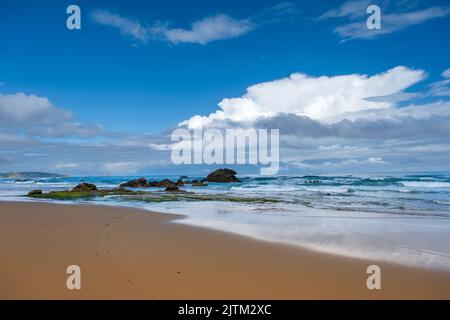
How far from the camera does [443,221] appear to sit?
497 inches

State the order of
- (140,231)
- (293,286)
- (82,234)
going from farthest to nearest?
(140,231) → (82,234) → (293,286)

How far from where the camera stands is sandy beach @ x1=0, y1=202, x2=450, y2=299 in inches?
202

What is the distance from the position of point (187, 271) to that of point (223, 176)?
52.4m

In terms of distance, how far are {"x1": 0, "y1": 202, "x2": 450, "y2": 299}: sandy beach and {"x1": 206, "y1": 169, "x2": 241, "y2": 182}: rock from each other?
159ft

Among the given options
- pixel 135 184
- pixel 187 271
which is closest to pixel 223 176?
pixel 135 184

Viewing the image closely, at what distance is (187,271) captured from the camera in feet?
20.1

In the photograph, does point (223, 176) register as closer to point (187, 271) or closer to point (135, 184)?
point (135, 184)

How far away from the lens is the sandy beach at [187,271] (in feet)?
16.8

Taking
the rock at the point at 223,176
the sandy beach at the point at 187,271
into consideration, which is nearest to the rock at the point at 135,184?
the rock at the point at 223,176

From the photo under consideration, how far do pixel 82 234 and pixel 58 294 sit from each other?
4977 mm
